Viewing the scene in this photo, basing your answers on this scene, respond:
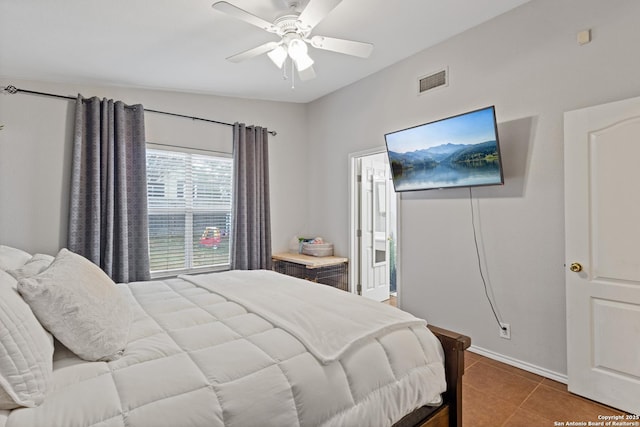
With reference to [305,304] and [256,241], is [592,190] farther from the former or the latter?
[256,241]

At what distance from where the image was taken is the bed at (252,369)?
3.10 ft

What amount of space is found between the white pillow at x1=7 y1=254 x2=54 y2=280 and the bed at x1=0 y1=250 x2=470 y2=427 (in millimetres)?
16

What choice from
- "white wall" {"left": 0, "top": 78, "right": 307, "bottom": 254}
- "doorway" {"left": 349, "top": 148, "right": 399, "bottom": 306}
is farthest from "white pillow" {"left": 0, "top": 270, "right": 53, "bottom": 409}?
"doorway" {"left": 349, "top": 148, "right": 399, "bottom": 306}

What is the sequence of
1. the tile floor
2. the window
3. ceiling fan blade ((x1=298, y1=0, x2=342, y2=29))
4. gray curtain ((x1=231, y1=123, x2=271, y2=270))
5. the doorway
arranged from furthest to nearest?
the doorway, gray curtain ((x1=231, y1=123, x2=271, y2=270)), the window, the tile floor, ceiling fan blade ((x1=298, y1=0, x2=342, y2=29))

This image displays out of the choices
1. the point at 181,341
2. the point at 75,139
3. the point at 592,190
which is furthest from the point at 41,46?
the point at 592,190

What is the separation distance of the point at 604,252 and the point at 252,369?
222cm

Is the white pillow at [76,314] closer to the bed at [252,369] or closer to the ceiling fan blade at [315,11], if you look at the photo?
the bed at [252,369]

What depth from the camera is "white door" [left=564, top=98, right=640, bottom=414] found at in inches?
76.2

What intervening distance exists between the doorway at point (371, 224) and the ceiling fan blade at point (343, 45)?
1449mm

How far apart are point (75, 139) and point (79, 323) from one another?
8.24 ft

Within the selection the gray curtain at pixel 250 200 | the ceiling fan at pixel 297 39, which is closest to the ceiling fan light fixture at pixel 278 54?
the ceiling fan at pixel 297 39

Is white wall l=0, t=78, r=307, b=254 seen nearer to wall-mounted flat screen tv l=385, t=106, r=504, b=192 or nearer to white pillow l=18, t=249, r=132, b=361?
white pillow l=18, t=249, r=132, b=361

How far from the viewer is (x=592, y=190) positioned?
2.08 m

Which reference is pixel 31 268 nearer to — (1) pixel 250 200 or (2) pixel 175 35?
(2) pixel 175 35
